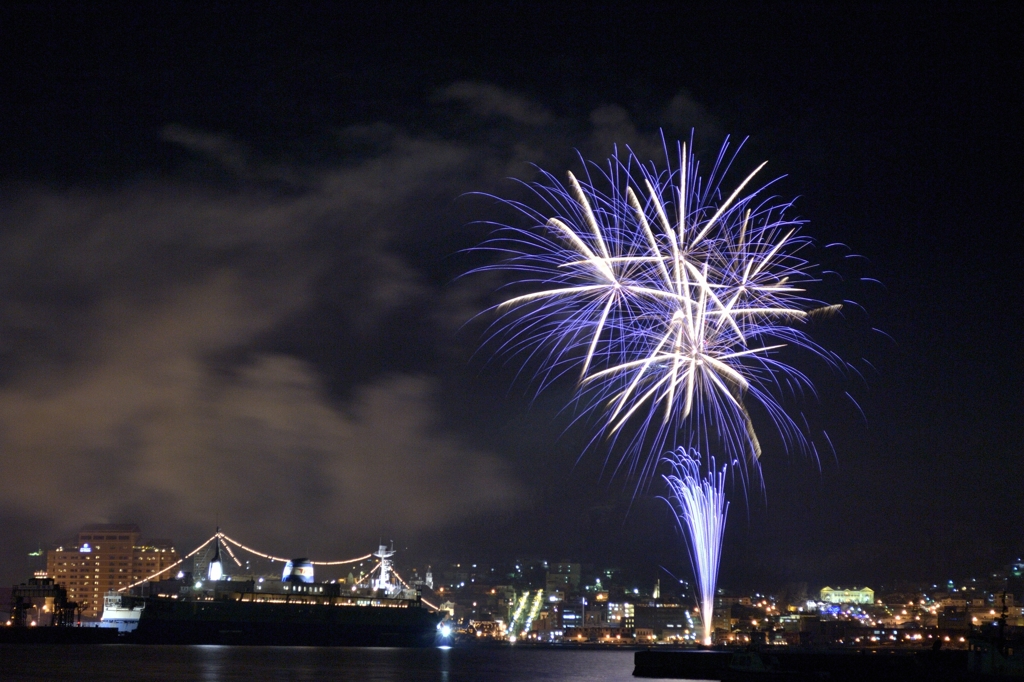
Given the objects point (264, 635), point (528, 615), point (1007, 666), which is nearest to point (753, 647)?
point (1007, 666)

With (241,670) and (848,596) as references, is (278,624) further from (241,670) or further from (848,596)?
(848,596)

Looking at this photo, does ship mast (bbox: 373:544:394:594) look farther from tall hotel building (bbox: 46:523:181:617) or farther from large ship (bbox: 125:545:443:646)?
tall hotel building (bbox: 46:523:181:617)

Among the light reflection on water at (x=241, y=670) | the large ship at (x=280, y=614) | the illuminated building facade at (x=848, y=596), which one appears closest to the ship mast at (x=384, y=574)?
the large ship at (x=280, y=614)

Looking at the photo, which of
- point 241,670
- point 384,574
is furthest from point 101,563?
point 241,670

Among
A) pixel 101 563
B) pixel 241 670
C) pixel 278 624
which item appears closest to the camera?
pixel 241 670

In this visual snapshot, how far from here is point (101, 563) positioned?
170750 mm

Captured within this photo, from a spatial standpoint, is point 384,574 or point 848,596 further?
point 848,596

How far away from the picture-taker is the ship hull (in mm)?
94938

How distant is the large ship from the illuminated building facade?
329 ft

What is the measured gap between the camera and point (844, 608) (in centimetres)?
16062

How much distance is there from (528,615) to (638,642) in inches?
976

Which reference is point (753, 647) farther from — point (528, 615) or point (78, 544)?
point (78, 544)

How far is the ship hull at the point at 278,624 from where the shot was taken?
9494 centimetres

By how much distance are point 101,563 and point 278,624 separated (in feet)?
287
